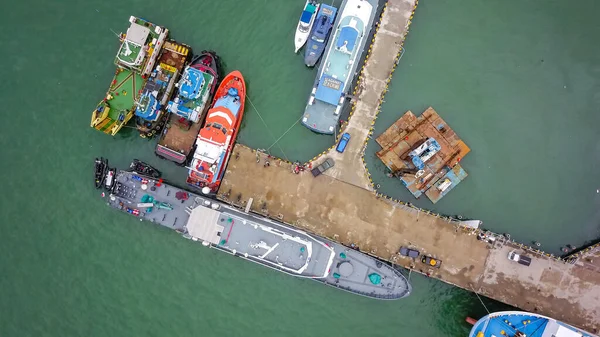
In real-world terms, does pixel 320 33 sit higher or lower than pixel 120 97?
higher

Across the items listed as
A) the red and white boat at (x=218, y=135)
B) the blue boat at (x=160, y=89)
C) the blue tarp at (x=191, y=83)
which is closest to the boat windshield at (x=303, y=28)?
the red and white boat at (x=218, y=135)

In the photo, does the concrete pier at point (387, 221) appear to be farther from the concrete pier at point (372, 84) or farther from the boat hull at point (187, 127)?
the boat hull at point (187, 127)

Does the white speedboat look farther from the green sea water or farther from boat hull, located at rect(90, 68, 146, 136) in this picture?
boat hull, located at rect(90, 68, 146, 136)

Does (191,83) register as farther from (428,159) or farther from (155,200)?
(428,159)

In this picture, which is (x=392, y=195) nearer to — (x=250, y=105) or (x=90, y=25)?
(x=250, y=105)

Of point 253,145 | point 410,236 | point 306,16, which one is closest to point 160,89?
point 253,145

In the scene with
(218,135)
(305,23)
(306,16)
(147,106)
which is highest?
(306,16)

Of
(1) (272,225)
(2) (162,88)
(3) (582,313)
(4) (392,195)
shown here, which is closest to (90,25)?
(2) (162,88)

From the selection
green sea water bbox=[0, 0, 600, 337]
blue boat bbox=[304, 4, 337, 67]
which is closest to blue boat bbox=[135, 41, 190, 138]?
green sea water bbox=[0, 0, 600, 337]
